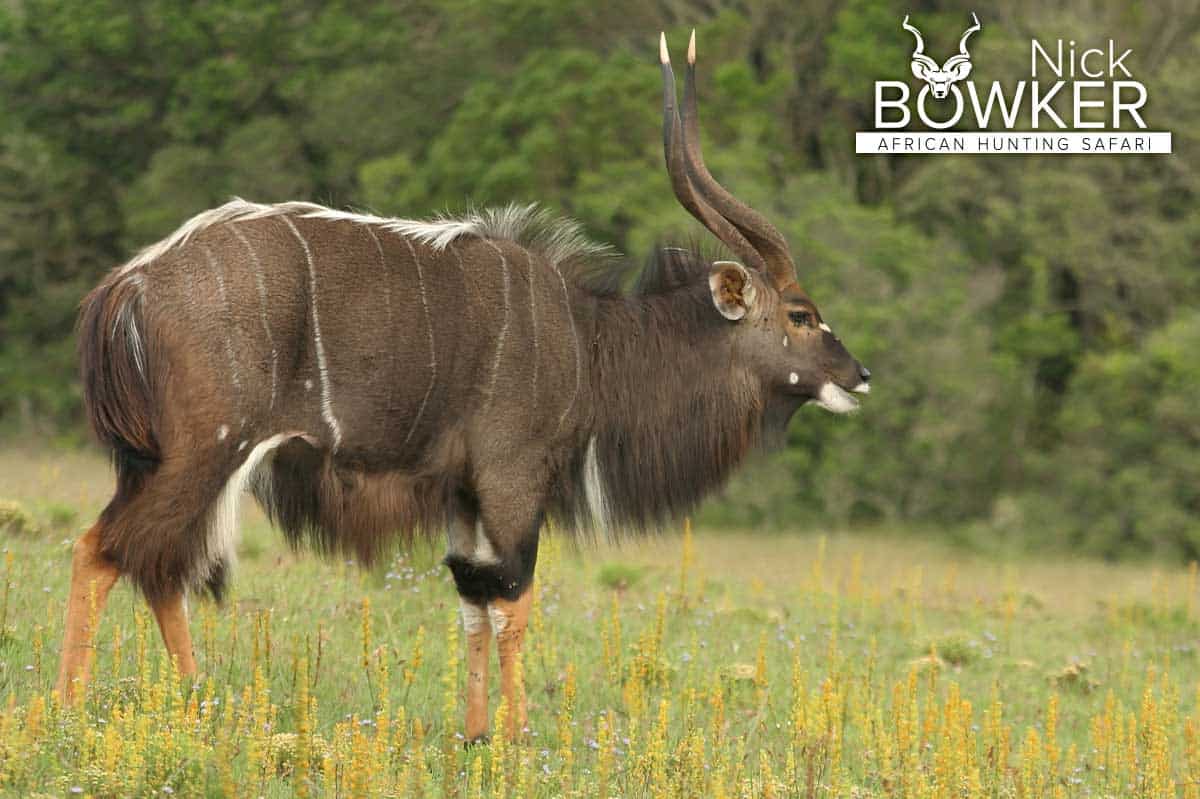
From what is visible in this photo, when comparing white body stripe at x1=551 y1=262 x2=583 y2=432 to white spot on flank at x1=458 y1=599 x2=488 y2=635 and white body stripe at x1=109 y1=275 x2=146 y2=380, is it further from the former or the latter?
white body stripe at x1=109 y1=275 x2=146 y2=380

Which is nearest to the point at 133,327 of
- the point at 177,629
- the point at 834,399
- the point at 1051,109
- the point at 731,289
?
the point at 177,629

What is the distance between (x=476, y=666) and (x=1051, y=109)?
1665cm

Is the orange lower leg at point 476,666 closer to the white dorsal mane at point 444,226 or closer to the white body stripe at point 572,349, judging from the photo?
the white body stripe at point 572,349

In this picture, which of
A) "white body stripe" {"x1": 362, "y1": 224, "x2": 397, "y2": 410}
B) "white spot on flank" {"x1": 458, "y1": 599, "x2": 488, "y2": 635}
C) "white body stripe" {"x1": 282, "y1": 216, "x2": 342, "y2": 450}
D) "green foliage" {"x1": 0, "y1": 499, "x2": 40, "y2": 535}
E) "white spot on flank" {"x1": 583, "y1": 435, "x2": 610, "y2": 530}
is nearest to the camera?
"white body stripe" {"x1": 282, "y1": 216, "x2": 342, "y2": 450}

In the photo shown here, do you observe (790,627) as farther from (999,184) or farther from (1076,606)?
(999,184)

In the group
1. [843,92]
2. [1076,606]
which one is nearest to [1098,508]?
[843,92]

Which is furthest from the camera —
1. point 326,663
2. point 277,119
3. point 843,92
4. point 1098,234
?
point 277,119

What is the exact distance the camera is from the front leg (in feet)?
21.8

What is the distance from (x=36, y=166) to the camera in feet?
86.4

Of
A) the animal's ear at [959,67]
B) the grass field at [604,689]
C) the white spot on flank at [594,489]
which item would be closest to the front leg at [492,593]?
the grass field at [604,689]

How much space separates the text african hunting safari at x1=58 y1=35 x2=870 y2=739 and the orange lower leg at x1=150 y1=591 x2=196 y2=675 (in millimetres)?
12

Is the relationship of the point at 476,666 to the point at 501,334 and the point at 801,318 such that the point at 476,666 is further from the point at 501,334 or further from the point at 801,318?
the point at 801,318

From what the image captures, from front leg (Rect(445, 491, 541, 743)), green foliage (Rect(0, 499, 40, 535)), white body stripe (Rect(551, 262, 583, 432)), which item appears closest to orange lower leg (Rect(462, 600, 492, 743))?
front leg (Rect(445, 491, 541, 743))

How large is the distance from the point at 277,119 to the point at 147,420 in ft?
67.7
